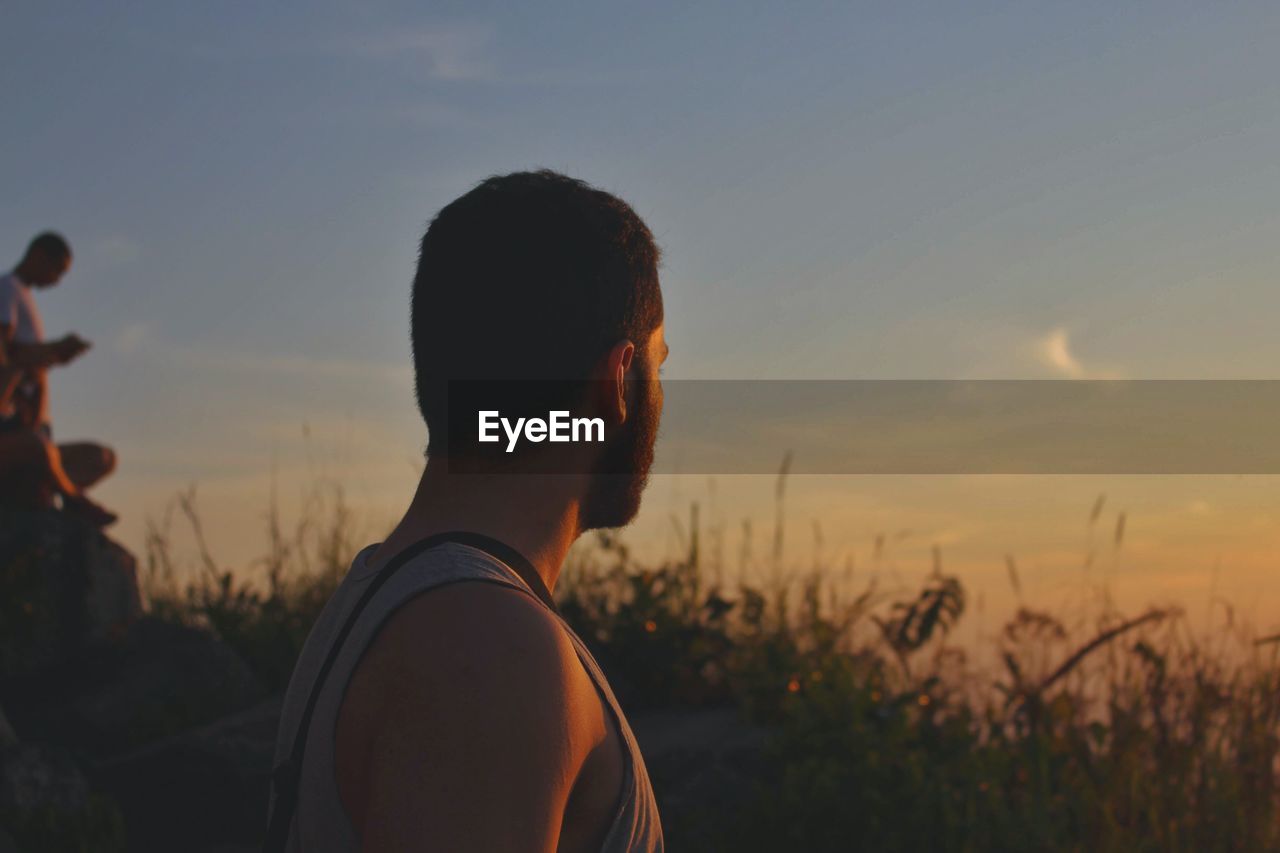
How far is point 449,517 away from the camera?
161 cm

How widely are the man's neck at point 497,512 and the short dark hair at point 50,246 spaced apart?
752cm

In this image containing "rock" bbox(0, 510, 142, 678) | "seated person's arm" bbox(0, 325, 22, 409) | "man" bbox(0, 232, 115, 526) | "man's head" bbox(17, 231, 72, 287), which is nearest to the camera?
"rock" bbox(0, 510, 142, 678)

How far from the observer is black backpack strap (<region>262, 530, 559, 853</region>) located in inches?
59.9

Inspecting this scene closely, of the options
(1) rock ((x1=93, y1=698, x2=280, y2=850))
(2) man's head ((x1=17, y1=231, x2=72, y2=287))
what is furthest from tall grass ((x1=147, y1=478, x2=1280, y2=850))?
(2) man's head ((x1=17, y1=231, x2=72, y2=287))

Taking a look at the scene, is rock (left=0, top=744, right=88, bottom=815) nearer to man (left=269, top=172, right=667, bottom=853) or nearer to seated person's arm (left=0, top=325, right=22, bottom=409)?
seated person's arm (left=0, top=325, right=22, bottom=409)

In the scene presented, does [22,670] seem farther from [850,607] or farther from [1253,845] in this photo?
[1253,845]

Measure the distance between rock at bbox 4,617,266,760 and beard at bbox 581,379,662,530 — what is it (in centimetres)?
576

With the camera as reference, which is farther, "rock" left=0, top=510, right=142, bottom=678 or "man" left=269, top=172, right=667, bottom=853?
"rock" left=0, top=510, right=142, bottom=678

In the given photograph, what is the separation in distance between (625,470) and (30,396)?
7168mm

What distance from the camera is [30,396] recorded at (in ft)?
26.0

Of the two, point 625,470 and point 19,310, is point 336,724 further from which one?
point 19,310

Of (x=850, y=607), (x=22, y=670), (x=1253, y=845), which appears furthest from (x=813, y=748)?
(x=22, y=670)

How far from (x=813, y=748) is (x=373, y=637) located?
3.85m

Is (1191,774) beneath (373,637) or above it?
beneath
